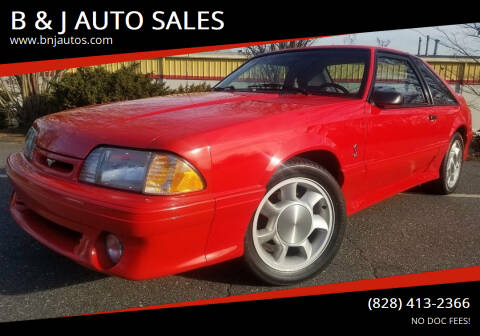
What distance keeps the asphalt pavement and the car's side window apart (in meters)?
1.03

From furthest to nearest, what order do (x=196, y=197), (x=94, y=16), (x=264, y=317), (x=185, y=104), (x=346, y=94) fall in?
(x=94, y=16) → (x=346, y=94) → (x=185, y=104) → (x=264, y=317) → (x=196, y=197)

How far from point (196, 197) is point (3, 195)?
2.86 meters

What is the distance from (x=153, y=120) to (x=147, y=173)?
44cm

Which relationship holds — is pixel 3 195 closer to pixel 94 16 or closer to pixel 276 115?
pixel 94 16

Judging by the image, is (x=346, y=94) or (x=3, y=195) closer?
(x=346, y=94)

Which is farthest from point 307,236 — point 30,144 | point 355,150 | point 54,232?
point 30,144

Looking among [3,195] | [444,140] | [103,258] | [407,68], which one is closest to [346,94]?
[407,68]

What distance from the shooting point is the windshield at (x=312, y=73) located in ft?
9.96

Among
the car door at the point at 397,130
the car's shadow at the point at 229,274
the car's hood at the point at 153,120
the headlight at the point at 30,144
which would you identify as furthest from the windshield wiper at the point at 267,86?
the headlight at the point at 30,144

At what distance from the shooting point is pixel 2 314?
6.59 feet

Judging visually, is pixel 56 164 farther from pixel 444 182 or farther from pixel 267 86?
pixel 444 182

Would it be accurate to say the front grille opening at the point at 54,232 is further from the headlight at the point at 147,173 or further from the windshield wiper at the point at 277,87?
the windshield wiper at the point at 277,87

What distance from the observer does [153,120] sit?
2211 mm

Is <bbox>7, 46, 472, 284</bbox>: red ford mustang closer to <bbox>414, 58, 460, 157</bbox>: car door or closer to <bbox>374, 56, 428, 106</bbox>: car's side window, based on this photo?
<bbox>374, 56, 428, 106</bbox>: car's side window
